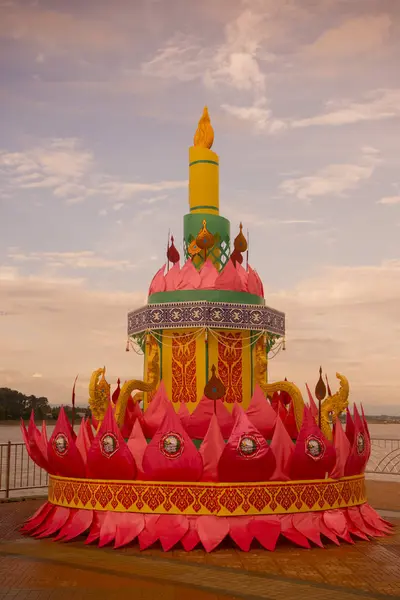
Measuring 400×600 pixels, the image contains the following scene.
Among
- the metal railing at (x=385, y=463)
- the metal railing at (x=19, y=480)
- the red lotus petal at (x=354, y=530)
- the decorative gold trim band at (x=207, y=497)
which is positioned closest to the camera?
the decorative gold trim band at (x=207, y=497)

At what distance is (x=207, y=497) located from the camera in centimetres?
1087

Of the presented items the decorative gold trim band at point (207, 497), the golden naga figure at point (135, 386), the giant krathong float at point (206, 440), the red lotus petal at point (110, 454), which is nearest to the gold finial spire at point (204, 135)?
the giant krathong float at point (206, 440)

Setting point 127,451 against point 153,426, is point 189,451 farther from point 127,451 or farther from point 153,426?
point 153,426

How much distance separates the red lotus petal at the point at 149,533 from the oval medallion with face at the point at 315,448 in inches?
101

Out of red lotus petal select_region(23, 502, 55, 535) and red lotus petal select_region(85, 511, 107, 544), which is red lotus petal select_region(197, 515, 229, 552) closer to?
red lotus petal select_region(85, 511, 107, 544)

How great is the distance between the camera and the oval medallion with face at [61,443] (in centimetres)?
1182

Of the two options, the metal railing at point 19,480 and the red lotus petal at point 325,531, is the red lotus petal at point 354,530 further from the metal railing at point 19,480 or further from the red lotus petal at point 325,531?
the metal railing at point 19,480

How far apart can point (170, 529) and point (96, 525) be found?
51.8 inches

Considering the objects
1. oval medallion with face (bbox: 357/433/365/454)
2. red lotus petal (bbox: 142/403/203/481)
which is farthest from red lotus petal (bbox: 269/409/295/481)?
oval medallion with face (bbox: 357/433/365/454)

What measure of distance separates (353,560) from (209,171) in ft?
25.8

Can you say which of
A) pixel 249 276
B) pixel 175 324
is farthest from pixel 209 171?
pixel 175 324

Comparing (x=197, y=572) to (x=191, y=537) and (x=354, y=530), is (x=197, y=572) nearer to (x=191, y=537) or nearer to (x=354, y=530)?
(x=191, y=537)

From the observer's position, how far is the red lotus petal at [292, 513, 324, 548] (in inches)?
432

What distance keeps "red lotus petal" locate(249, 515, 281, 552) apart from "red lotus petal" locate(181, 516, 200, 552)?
833 mm
